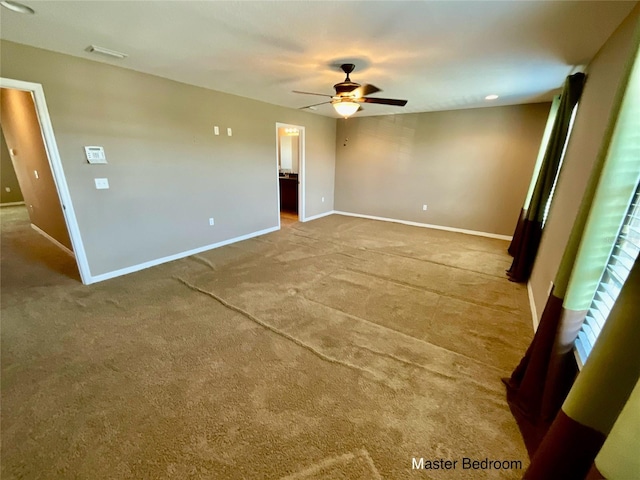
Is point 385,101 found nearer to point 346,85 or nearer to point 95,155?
point 346,85

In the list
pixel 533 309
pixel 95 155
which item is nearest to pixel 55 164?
pixel 95 155

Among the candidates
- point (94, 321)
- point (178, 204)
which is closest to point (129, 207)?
point (178, 204)

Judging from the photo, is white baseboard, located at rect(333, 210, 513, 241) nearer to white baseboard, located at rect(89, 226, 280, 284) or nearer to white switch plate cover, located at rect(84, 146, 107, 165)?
white baseboard, located at rect(89, 226, 280, 284)

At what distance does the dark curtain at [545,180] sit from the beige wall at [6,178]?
36.6ft

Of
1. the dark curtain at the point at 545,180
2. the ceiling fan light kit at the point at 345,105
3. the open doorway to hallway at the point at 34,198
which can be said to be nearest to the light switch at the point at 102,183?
the open doorway to hallway at the point at 34,198

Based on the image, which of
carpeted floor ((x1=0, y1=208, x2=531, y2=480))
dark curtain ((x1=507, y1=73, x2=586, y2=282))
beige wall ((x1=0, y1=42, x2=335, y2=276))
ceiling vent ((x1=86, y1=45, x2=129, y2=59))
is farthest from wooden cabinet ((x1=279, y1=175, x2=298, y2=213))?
dark curtain ((x1=507, y1=73, x2=586, y2=282))

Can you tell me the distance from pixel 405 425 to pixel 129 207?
3.80 meters

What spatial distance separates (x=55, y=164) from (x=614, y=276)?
178 inches

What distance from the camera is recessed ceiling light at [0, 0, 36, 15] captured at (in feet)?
5.67

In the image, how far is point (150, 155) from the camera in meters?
3.45

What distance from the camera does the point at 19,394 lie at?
1.72 meters

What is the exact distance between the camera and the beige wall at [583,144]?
172 centimetres

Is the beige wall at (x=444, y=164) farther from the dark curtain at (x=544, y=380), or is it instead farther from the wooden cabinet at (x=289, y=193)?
the dark curtain at (x=544, y=380)

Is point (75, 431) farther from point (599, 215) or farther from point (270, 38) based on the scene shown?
point (270, 38)
